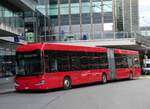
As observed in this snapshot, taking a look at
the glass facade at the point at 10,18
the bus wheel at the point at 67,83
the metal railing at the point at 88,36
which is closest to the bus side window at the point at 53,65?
the bus wheel at the point at 67,83

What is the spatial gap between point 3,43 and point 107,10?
1038 inches

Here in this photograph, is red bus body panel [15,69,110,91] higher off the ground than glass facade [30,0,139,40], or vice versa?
glass facade [30,0,139,40]

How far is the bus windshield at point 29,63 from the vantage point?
23875mm

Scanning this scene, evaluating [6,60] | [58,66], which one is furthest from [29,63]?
[6,60]

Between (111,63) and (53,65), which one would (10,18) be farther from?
(53,65)

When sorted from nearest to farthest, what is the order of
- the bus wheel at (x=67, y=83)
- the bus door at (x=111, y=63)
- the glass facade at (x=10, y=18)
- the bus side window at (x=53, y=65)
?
the bus side window at (x=53, y=65)
the bus wheel at (x=67, y=83)
the bus door at (x=111, y=63)
the glass facade at (x=10, y=18)

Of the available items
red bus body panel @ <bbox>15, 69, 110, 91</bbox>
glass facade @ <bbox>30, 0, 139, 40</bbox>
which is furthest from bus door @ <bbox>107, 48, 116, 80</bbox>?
glass facade @ <bbox>30, 0, 139, 40</bbox>

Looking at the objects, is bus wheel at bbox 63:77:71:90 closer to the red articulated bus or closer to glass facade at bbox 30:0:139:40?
the red articulated bus

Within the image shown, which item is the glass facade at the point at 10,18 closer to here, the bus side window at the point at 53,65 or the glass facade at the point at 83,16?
the bus side window at the point at 53,65

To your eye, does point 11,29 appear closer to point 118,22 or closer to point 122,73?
point 122,73

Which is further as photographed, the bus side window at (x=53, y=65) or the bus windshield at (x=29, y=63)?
the bus side window at (x=53, y=65)

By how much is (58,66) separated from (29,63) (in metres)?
2.13

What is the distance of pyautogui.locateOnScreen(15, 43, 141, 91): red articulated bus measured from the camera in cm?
2389

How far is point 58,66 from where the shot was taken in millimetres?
25578
